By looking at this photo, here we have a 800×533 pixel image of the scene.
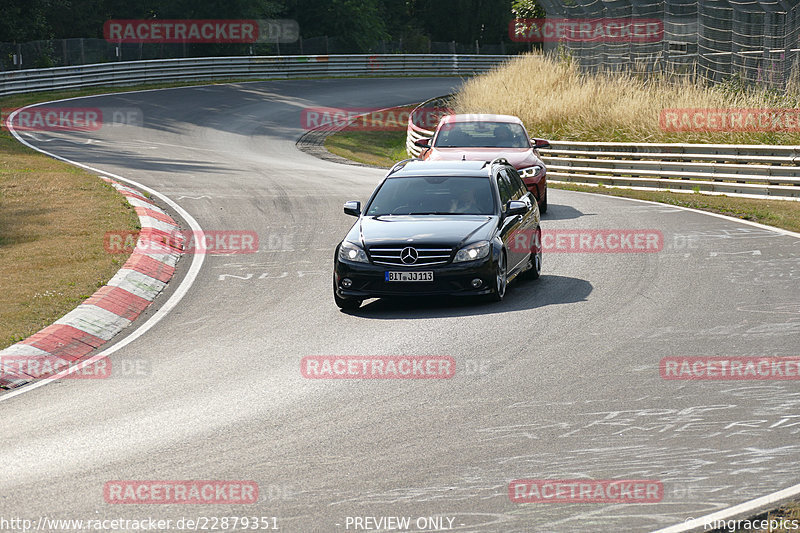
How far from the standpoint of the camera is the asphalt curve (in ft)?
21.8

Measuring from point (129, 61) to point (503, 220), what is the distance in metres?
41.1

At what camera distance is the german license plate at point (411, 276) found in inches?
479

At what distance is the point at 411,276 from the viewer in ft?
39.9

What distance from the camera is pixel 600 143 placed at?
25969 mm

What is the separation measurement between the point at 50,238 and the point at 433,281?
7.58m

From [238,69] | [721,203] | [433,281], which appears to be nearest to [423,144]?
[721,203]

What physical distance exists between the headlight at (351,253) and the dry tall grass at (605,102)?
47.8 feet

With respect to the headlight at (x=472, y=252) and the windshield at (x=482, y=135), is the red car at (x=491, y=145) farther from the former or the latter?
the headlight at (x=472, y=252)

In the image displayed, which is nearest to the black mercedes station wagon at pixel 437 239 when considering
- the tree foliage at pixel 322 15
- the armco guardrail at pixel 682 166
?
the armco guardrail at pixel 682 166

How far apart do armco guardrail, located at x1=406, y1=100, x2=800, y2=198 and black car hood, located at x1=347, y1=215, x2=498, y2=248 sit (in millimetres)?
11325

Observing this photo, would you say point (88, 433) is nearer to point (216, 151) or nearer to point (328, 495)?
point (328, 495)

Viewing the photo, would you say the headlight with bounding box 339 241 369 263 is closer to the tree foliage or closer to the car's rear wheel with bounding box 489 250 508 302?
the car's rear wheel with bounding box 489 250 508 302

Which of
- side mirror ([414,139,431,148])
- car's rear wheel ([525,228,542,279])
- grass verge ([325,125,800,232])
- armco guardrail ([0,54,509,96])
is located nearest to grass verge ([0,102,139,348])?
car's rear wheel ([525,228,542,279])

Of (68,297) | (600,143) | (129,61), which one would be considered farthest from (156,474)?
(129,61)
